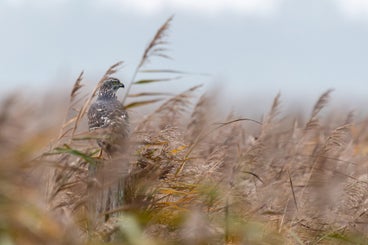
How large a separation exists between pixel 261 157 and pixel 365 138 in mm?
3835

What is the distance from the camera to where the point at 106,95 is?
17.4 ft

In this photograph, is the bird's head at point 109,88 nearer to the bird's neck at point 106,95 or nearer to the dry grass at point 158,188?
the bird's neck at point 106,95

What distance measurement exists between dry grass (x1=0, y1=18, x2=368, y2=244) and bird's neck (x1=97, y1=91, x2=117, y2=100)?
14 centimetres

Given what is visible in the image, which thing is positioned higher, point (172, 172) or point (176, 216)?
point (172, 172)

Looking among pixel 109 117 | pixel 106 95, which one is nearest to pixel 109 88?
pixel 106 95

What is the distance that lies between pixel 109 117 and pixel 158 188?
0.51 m

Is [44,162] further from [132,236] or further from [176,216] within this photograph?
[176,216]

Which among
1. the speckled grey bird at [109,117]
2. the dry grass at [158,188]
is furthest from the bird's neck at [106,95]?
the dry grass at [158,188]

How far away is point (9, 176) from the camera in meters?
3.56

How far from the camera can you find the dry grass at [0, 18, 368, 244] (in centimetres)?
356

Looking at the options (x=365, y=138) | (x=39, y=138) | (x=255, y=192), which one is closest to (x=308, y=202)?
(x=255, y=192)

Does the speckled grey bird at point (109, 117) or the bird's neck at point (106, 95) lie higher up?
the bird's neck at point (106, 95)

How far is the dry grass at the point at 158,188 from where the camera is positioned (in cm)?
356

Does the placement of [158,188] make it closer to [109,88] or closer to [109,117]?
[109,117]
